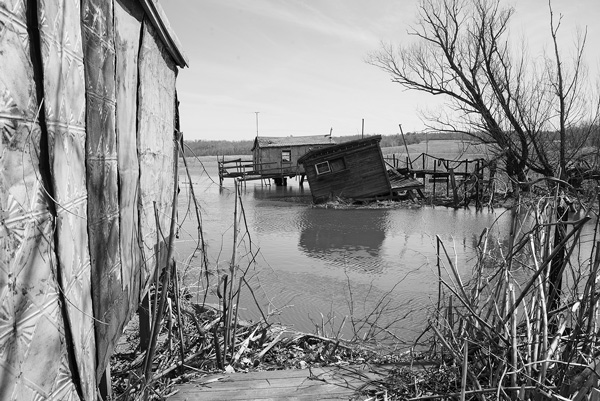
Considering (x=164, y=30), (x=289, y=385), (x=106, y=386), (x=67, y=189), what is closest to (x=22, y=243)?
(x=67, y=189)

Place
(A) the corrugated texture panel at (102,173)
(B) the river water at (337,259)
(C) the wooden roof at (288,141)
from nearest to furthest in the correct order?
(A) the corrugated texture panel at (102,173) → (B) the river water at (337,259) → (C) the wooden roof at (288,141)

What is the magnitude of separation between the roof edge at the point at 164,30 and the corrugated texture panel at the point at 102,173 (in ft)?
2.87

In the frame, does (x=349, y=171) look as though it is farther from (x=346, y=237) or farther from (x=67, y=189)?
(x=67, y=189)

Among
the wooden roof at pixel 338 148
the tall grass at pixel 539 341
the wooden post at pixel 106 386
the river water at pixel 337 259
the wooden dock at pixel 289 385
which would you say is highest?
the wooden roof at pixel 338 148

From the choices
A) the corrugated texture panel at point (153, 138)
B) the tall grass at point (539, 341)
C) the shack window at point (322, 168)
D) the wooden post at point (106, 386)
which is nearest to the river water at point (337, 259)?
the corrugated texture panel at point (153, 138)

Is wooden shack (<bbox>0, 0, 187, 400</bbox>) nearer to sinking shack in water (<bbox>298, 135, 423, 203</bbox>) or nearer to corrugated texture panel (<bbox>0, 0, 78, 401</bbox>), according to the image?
corrugated texture panel (<bbox>0, 0, 78, 401</bbox>)

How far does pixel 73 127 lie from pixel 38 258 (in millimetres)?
618

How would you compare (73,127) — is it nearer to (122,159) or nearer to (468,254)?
(122,159)

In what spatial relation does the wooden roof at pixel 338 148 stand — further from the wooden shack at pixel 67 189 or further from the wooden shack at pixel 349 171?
the wooden shack at pixel 67 189

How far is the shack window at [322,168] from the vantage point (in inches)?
902

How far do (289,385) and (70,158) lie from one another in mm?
2283

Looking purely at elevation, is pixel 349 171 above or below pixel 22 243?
above

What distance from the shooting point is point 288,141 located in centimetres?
4069

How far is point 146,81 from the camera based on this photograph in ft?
11.7
